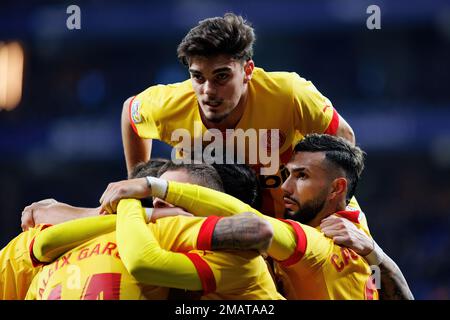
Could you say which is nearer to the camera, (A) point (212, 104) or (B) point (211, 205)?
(B) point (211, 205)

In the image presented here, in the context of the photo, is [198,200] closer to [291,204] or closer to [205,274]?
[205,274]

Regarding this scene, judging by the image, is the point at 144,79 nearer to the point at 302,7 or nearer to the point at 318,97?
the point at 302,7

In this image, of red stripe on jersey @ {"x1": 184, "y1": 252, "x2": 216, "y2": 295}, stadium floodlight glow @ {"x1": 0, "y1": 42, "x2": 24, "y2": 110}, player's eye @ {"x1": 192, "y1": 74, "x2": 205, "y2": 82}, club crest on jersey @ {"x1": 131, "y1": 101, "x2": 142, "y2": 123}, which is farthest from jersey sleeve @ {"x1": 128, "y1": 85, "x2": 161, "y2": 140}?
stadium floodlight glow @ {"x1": 0, "y1": 42, "x2": 24, "y2": 110}

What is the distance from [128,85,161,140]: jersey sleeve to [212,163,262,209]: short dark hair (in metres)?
0.52

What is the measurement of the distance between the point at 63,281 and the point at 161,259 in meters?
0.35

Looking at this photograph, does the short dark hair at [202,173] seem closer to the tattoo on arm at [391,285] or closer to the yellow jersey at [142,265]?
the yellow jersey at [142,265]

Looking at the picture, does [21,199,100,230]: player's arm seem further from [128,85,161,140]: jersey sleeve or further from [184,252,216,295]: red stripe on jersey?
[184,252,216,295]: red stripe on jersey

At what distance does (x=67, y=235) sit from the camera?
103 inches

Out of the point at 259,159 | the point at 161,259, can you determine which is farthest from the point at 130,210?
the point at 259,159

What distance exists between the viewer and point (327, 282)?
2799 millimetres

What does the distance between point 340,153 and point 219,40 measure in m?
0.68

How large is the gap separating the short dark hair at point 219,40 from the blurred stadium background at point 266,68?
16.5ft

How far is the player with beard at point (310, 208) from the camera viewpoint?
2668mm

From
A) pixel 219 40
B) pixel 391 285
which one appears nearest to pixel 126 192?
pixel 219 40
